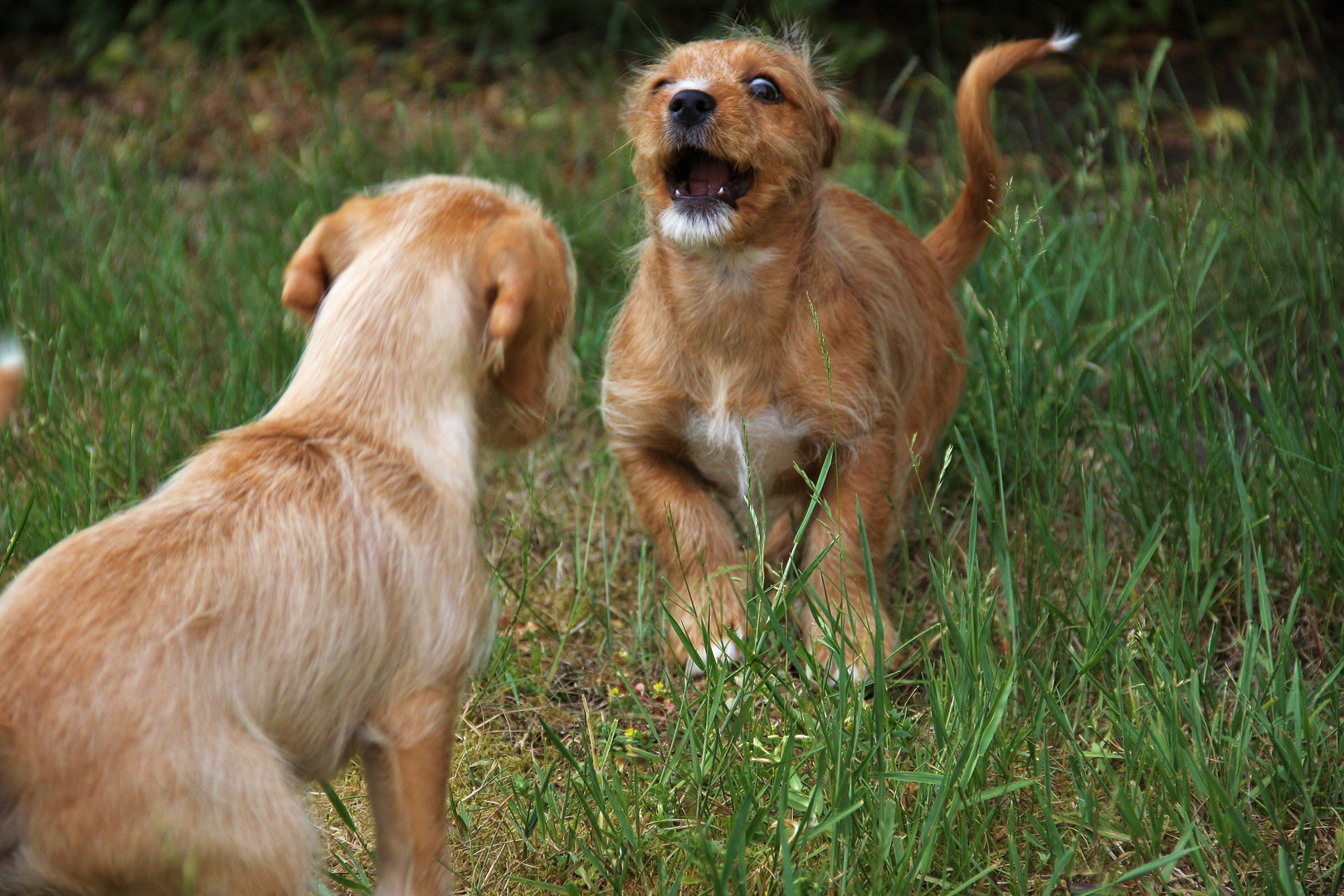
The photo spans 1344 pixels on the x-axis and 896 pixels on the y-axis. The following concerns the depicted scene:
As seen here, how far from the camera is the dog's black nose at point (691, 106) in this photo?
2.68 meters

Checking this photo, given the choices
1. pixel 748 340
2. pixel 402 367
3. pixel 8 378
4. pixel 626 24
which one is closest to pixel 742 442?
pixel 748 340

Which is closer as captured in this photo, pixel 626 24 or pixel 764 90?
pixel 764 90

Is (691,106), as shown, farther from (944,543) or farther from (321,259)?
(944,543)

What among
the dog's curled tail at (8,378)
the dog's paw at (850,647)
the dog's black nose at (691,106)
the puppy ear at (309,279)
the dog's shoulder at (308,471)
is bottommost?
the dog's paw at (850,647)

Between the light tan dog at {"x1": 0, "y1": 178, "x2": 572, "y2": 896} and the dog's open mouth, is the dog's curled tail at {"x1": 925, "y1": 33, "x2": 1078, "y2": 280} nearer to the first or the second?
the dog's open mouth

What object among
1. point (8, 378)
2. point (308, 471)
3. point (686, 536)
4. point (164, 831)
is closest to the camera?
point (164, 831)

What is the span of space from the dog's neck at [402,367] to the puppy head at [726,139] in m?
0.83

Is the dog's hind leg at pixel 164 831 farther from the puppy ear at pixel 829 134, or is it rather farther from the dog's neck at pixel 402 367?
the puppy ear at pixel 829 134

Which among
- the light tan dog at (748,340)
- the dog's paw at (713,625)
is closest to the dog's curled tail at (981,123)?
the light tan dog at (748,340)

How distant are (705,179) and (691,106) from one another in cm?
20

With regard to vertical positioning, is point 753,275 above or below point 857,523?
above

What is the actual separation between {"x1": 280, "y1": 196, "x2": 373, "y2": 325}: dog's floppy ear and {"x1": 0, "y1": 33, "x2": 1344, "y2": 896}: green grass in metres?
0.83

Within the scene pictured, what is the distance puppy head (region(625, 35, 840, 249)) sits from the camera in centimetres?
270

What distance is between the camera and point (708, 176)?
2838 millimetres
